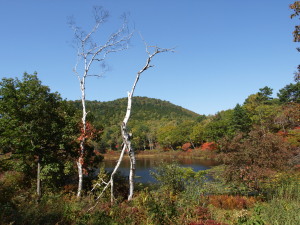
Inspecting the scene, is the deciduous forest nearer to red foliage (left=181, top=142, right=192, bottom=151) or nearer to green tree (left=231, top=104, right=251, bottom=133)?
green tree (left=231, top=104, right=251, bottom=133)

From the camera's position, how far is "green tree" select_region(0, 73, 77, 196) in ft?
35.9

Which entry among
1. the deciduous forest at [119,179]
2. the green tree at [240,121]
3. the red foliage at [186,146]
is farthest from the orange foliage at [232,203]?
Result: the red foliage at [186,146]

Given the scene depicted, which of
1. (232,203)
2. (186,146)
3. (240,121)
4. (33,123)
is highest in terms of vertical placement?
(240,121)

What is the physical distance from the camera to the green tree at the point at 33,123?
11.0 metres

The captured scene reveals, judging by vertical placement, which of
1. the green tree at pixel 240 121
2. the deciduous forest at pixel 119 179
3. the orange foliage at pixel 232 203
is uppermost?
the green tree at pixel 240 121

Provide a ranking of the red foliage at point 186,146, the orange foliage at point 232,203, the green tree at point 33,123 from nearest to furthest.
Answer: the orange foliage at point 232,203 → the green tree at point 33,123 → the red foliage at point 186,146

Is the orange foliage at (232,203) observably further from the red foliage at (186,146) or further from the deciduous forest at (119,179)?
the red foliage at (186,146)

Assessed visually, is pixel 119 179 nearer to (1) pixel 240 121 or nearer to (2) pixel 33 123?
(2) pixel 33 123

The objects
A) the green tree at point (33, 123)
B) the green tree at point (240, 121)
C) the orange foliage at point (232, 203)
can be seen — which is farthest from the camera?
the green tree at point (240, 121)

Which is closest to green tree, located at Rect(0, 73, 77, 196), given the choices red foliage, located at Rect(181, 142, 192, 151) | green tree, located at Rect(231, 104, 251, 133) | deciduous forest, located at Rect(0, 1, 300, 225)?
deciduous forest, located at Rect(0, 1, 300, 225)

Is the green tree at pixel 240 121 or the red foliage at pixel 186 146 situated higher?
the green tree at pixel 240 121

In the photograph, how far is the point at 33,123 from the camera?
11.1 metres

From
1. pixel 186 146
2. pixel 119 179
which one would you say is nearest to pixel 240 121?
pixel 186 146

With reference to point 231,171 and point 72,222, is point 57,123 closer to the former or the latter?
point 72,222
